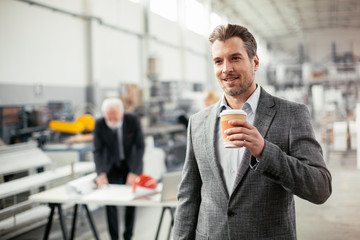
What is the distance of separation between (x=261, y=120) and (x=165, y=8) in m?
10.0

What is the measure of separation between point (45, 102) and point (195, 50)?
779 cm

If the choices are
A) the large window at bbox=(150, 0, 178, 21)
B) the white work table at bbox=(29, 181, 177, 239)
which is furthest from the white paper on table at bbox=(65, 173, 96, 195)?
the large window at bbox=(150, 0, 178, 21)

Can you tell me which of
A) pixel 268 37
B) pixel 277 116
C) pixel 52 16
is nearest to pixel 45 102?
pixel 52 16

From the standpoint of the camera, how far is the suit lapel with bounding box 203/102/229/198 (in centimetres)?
132

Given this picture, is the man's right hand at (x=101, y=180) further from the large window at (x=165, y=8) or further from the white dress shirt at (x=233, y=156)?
the large window at (x=165, y=8)

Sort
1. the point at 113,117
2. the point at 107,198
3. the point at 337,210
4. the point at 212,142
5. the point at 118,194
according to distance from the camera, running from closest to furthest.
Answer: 1. the point at 212,142
2. the point at 337,210
3. the point at 107,198
4. the point at 118,194
5. the point at 113,117

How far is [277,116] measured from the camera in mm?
1270

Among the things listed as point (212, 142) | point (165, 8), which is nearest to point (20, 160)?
point (212, 142)

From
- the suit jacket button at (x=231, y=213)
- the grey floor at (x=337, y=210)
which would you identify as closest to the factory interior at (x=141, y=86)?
the grey floor at (x=337, y=210)

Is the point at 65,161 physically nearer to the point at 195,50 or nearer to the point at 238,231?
the point at 238,231

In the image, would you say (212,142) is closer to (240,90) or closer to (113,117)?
(240,90)

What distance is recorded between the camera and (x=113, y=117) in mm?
3670

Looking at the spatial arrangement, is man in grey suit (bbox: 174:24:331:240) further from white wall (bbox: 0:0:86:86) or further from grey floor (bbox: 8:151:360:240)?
white wall (bbox: 0:0:86:86)

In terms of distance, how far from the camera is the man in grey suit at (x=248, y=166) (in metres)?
1.16
